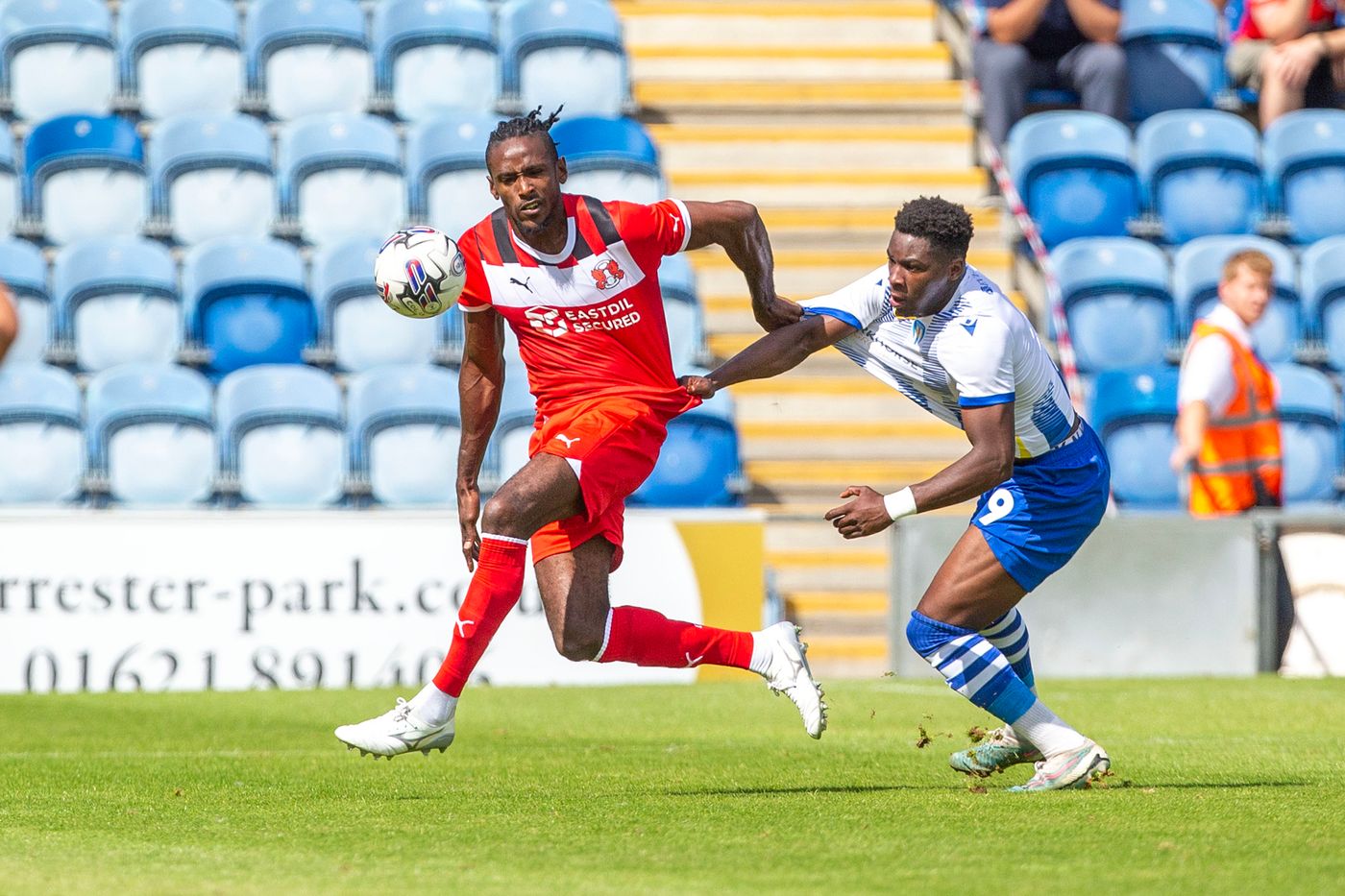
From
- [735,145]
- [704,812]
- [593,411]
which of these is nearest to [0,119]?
[735,145]

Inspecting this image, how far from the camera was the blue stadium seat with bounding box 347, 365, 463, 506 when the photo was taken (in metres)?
11.6

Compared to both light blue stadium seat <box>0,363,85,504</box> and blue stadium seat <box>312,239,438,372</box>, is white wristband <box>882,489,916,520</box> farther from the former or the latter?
blue stadium seat <box>312,239,438,372</box>

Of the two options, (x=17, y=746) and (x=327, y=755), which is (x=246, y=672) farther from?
(x=327, y=755)

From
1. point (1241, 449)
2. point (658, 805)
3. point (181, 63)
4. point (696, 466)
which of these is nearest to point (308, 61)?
point (181, 63)

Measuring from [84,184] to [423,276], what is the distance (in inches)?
322

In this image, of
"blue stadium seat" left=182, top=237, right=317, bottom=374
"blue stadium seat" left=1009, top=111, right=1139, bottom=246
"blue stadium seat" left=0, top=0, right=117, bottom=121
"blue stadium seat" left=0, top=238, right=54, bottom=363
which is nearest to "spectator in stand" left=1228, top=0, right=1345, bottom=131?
"blue stadium seat" left=1009, top=111, right=1139, bottom=246

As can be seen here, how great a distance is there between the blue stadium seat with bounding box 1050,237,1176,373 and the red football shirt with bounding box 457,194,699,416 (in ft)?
24.6

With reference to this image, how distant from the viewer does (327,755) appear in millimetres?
7117

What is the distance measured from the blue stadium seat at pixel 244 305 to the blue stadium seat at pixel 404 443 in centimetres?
103

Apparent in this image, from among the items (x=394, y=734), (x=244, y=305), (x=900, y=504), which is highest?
(x=244, y=305)

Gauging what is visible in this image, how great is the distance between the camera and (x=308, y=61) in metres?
14.2

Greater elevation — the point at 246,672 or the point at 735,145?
the point at 735,145

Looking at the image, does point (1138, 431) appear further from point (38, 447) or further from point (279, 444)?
point (38, 447)

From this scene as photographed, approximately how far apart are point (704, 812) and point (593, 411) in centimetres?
137
